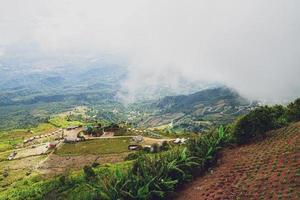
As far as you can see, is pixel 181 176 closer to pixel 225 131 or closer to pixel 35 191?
pixel 225 131

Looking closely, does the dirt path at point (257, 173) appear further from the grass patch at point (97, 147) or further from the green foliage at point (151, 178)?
the grass patch at point (97, 147)

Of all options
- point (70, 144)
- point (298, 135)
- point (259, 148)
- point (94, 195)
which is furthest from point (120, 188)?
point (70, 144)

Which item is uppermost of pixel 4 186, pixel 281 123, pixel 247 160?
pixel 281 123

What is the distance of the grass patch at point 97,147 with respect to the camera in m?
116

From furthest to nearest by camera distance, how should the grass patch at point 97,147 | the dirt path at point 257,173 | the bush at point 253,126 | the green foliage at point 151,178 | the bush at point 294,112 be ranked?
1. the grass patch at point 97,147
2. the bush at point 294,112
3. the bush at point 253,126
4. the green foliage at point 151,178
5. the dirt path at point 257,173

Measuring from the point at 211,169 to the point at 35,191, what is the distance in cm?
4971

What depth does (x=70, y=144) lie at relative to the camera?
133375 millimetres

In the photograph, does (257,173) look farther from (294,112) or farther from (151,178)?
(294,112)

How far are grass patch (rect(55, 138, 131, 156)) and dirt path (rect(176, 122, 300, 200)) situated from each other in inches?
3103

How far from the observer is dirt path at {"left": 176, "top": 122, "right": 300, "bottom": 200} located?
27.8 m

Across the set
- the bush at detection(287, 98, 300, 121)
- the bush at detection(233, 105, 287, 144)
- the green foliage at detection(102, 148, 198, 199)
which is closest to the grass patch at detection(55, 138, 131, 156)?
the bush at detection(287, 98, 300, 121)

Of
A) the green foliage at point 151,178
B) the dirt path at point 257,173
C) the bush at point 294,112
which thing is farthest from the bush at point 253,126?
the green foliage at point 151,178

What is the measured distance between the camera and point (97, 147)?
400 ft

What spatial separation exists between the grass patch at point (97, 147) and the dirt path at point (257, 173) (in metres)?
78.8
